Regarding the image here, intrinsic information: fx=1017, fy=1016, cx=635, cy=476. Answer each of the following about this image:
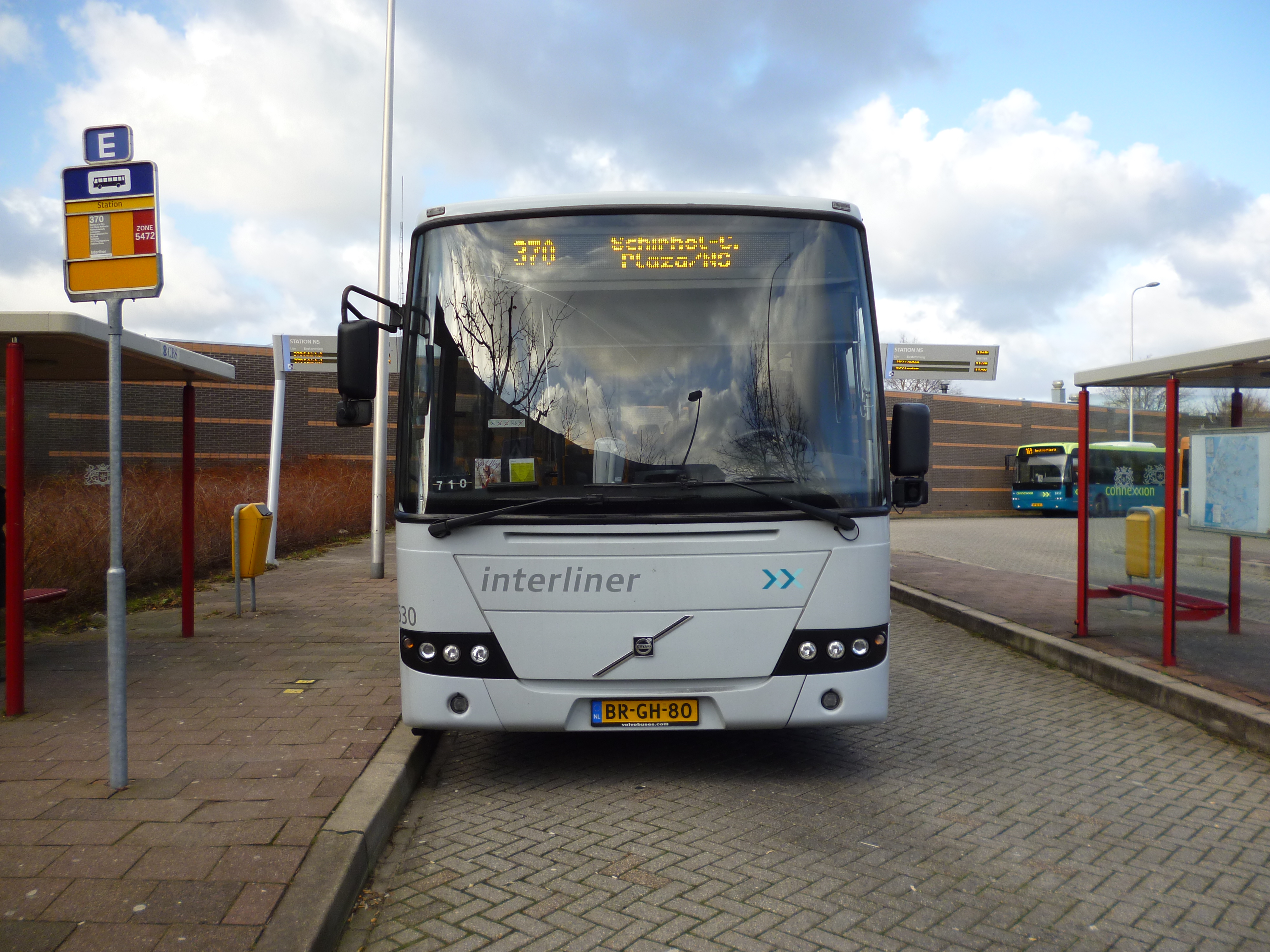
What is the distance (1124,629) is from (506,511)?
6.72 m

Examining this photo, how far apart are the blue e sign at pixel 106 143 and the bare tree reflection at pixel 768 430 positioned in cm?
300

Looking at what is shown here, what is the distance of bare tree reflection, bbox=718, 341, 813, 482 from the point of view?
4.79 metres

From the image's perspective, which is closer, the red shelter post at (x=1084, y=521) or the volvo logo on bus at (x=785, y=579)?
the volvo logo on bus at (x=785, y=579)

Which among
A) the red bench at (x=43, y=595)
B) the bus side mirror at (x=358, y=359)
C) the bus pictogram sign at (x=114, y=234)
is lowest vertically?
the red bench at (x=43, y=595)

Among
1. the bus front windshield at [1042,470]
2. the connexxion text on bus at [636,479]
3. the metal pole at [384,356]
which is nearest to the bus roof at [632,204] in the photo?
the connexxion text on bus at [636,479]

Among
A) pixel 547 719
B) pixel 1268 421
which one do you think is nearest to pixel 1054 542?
pixel 1268 421

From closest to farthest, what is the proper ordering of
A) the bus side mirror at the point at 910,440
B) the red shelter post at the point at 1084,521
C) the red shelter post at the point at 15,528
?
the bus side mirror at the point at 910,440 → the red shelter post at the point at 15,528 → the red shelter post at the point at 1084,521

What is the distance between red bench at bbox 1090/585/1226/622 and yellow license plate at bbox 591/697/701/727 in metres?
4.79

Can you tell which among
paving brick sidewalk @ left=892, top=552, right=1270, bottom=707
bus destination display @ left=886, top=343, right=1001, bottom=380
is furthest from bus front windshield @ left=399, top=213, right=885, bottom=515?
bus destination display @ left=886, top=343, right=1001, bottom=380

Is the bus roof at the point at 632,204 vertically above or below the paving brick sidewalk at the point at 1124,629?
above

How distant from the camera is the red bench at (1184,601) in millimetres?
8148

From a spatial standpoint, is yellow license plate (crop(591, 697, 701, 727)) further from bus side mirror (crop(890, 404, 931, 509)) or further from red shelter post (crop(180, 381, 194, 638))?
red shelter post (crop(180, 381, 194, 638))

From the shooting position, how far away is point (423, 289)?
508 cm

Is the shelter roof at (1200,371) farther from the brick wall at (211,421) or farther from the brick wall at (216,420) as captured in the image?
the brick wall at (216,420)
